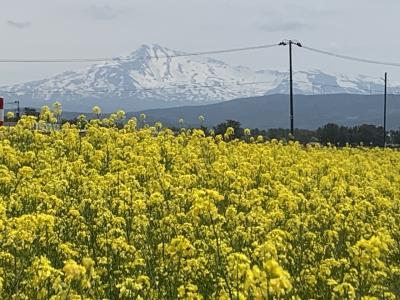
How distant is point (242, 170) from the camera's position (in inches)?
509

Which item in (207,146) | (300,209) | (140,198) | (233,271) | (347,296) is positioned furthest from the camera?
(207,146)

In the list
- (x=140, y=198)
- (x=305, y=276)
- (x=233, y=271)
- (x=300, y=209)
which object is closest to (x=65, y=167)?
(x=140, y=198)

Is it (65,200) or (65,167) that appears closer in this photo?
(65,200)

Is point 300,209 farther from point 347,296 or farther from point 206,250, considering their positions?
point 347,296

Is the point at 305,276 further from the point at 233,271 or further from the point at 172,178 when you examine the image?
the point at 172,178

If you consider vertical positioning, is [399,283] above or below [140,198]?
below

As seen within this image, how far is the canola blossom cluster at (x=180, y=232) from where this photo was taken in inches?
202

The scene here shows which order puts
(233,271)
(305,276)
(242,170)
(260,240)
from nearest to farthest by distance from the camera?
(233,271)
(305,276)
(260,240)
(242,170)

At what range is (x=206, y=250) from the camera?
22.1 ft

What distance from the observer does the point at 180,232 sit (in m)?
7.39

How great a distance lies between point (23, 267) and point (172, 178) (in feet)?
17.5

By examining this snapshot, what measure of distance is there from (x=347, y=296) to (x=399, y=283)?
2245mm

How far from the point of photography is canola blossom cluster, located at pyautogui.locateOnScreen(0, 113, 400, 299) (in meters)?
5.12

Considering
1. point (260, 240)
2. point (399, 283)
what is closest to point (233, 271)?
point (260, 240)
